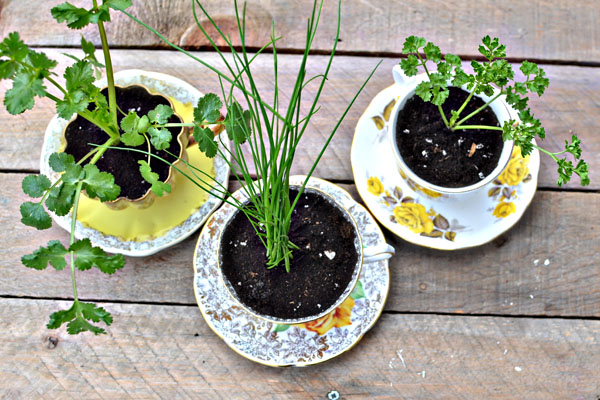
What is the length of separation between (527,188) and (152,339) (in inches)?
24.1

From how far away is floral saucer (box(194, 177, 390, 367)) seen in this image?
823 mm

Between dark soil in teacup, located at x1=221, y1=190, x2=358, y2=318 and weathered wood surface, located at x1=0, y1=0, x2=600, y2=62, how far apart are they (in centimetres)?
36

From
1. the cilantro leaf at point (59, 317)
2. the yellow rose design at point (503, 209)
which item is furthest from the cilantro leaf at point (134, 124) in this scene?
the yellow rose design at point (503, 209)

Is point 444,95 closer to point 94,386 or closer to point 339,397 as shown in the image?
point 339,397

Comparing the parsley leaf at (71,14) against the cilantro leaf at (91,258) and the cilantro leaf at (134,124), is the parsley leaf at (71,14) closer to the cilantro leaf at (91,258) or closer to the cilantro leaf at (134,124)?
the cilantro leaf at (134,124)

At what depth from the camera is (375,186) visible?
0.86m

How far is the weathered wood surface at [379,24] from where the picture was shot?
916 millimetres

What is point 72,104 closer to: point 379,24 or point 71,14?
point 71,14

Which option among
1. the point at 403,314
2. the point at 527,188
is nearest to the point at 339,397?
the point at 403,314

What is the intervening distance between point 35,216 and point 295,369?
426 millimetres

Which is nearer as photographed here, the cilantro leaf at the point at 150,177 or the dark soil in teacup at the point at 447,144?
the cilantro leaf at the point at 150,177

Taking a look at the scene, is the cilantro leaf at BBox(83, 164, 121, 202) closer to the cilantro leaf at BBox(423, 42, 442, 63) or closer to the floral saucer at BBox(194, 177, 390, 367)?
the floral saucer at BBox(194, 177, 390, 367)

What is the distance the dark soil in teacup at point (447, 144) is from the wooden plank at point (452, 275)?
141 mm

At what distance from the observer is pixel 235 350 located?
0.83 m
